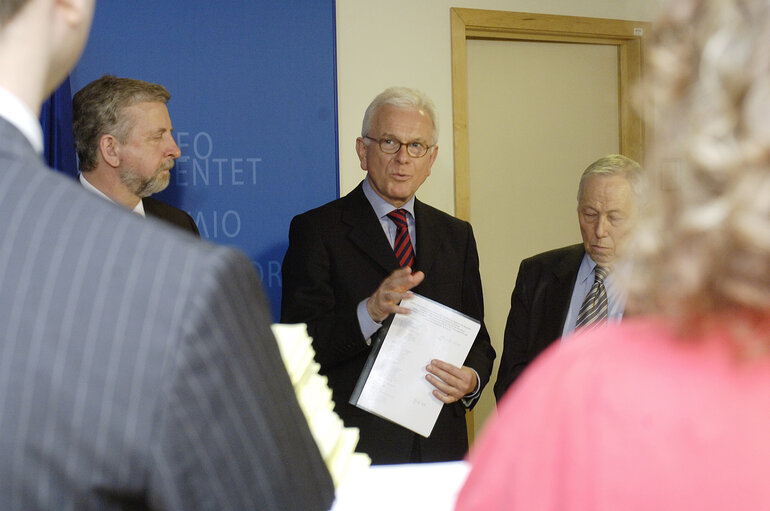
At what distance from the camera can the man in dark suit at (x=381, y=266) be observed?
2.64 metres

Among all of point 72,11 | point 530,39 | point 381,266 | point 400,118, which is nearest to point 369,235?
point 381,266

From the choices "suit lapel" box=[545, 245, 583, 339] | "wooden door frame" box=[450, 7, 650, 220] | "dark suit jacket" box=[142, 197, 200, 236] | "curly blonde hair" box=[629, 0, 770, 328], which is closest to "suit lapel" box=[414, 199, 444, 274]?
"suit lapel" box=[545, 245, 583, 339]

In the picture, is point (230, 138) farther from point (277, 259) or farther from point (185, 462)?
point (185, 462)

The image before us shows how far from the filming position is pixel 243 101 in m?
3.51

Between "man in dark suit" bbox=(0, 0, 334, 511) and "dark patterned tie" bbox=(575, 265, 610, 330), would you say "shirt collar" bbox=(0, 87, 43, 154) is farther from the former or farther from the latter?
"dark patterned tie" bbox=(575, 265, 610, 330)

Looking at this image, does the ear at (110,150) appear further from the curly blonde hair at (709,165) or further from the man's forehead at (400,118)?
the curly blonde hair at (709,165)

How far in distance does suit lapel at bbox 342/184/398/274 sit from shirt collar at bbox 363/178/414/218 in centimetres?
4

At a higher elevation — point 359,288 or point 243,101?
point 243,101

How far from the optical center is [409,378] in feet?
7.58

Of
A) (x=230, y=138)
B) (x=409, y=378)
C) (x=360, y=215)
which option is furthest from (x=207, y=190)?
(x=409, y=378)

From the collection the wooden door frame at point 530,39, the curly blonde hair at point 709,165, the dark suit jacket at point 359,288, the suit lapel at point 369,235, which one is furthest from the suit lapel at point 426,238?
the curly blonde hair at point 709,165

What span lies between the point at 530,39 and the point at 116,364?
3997mm

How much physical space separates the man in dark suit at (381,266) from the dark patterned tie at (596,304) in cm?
37

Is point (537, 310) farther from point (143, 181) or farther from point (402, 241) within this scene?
point (143, 181)
